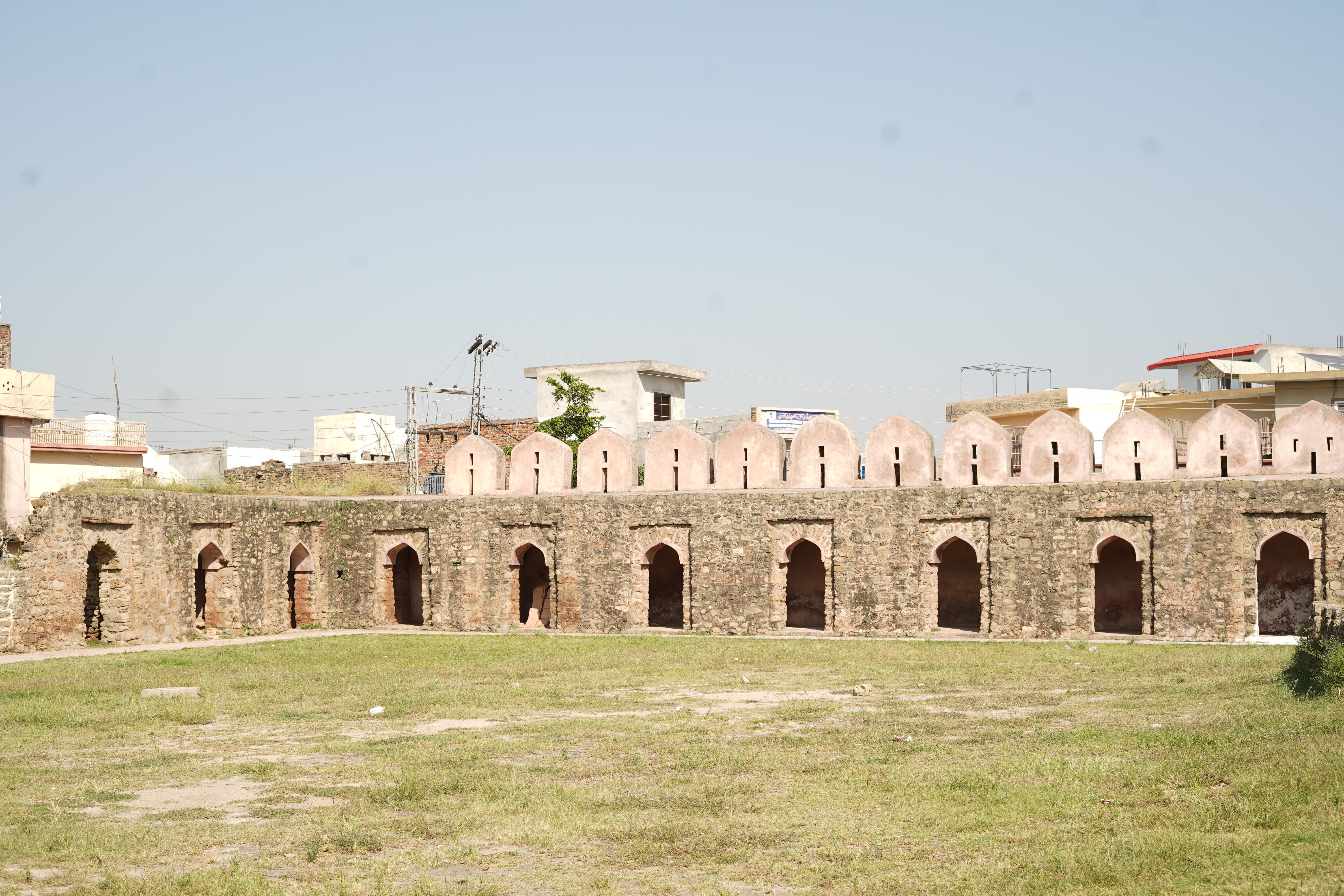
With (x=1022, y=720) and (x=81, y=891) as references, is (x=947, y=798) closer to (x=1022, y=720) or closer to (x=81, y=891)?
(x=1022, y=720)

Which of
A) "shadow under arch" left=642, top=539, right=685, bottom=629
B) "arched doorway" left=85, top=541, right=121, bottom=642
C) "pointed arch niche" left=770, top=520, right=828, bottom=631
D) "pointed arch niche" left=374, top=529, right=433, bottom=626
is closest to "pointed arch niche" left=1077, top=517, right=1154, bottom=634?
"pointed arch niche" left=770, top=520, right=828, bottom=631

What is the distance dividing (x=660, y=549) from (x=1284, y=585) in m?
9.54

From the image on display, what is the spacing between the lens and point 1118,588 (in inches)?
725

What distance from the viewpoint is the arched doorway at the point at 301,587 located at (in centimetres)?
2019

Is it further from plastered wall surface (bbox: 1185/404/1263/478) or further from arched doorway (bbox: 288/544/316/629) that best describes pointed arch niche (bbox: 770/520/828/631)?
arched doorway (bbox: 288/544/316/629)

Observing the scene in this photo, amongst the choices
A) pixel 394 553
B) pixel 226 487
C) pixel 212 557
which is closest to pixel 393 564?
pixel 394 553

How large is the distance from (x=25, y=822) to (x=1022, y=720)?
652 cm

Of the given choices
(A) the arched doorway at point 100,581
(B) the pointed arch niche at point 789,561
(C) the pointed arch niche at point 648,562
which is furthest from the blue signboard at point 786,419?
(A) the arched doorway at point 100,581

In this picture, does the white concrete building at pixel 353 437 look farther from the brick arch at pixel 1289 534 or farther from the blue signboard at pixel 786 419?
the brick arch at pixel 1289 534

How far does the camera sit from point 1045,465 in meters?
17.0

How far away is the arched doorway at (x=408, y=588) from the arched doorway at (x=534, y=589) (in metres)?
1.83

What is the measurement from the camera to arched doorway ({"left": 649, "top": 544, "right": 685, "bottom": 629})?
21.5 m

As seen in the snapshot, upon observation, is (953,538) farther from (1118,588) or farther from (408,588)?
(408,588)

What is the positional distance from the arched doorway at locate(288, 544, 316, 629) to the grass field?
7558 millimetres
